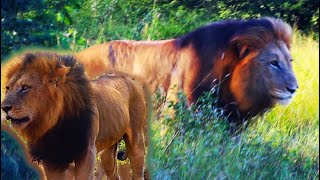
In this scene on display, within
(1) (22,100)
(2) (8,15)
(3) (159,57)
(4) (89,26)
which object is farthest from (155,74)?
(1) (22,100)

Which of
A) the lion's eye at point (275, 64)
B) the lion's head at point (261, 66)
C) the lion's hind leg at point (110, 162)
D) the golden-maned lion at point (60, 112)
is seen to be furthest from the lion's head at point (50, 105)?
the lion's eye at point (275, 64)

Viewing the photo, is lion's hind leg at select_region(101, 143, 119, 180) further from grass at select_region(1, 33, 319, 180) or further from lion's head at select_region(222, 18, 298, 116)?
lion's head at select_region(222, 18, 298, 116)

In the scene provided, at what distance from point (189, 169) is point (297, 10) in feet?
5.40

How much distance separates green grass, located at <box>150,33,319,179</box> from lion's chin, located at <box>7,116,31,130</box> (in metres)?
1.40

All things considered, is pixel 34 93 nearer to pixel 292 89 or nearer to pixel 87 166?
pixel 87 166

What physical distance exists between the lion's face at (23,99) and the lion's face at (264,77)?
6.78ft

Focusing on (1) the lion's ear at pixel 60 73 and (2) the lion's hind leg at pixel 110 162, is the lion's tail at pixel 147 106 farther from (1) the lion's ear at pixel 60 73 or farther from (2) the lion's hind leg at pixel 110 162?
(1) the lion's ear at pixel 60 73

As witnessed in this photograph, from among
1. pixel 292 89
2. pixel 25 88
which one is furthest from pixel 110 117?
pixel 292 89

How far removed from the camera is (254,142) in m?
6.91

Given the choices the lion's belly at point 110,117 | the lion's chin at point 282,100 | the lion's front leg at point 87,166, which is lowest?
the lion's chin at point 282,100

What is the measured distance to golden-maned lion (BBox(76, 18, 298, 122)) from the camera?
6422mm

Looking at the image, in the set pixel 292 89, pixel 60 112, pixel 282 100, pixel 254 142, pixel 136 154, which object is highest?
pixel 60 112

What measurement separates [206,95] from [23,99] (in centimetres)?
194

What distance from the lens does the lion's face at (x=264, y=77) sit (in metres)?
6.71
